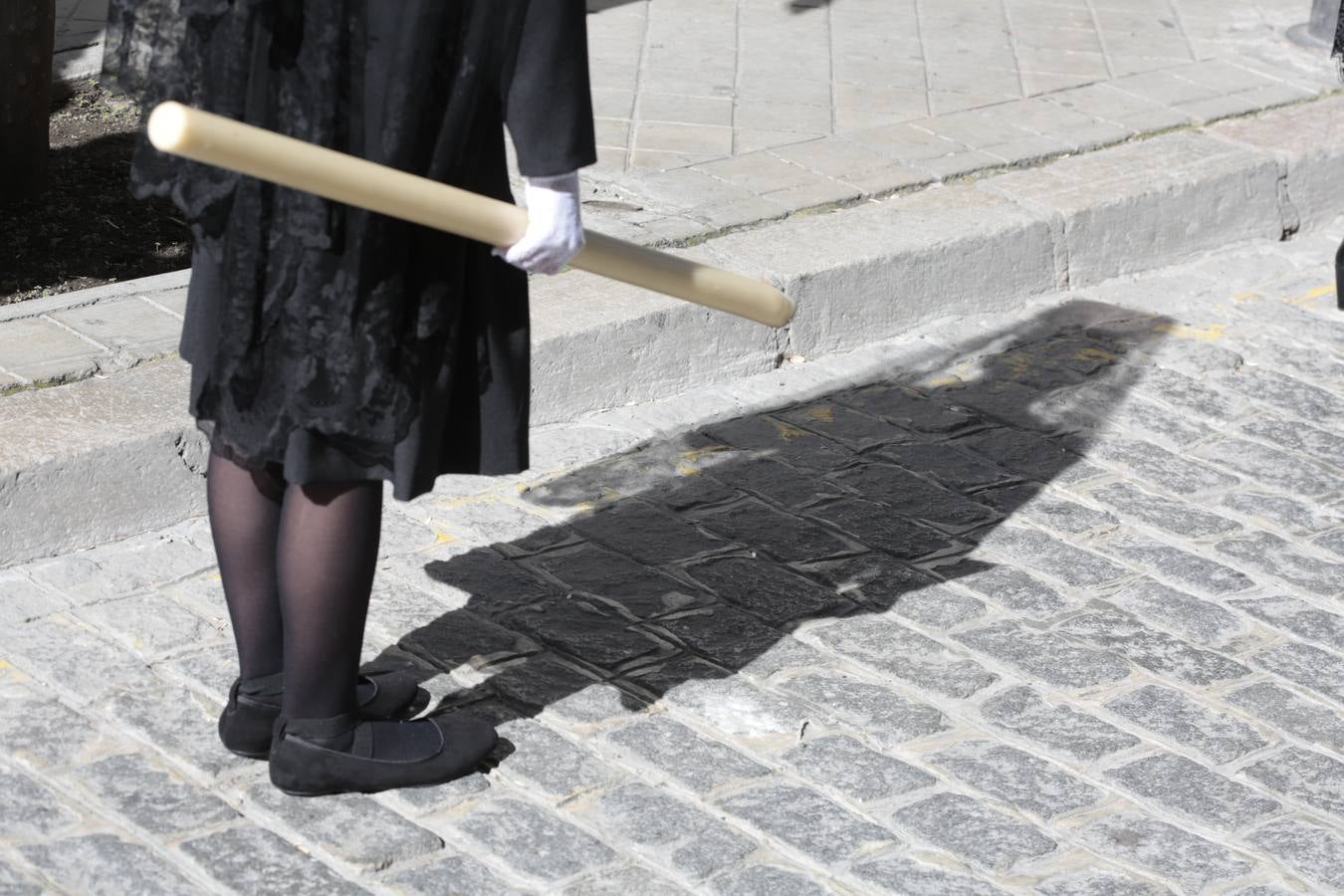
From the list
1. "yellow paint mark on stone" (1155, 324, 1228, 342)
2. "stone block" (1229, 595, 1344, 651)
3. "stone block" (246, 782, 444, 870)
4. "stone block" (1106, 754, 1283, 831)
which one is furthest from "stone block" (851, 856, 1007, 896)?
"yellow paint mark on stone" (1155, 324, 1228, 342)

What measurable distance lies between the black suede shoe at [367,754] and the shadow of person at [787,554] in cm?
17

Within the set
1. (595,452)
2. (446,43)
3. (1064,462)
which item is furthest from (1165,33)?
(446,43)

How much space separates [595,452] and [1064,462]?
39.8 inches

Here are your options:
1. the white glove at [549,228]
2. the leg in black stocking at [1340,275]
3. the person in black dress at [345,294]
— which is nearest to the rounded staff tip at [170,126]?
the person in black dress at [345,294]

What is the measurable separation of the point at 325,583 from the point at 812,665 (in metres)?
0.96

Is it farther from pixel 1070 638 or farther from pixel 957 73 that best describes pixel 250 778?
pixel 957 73

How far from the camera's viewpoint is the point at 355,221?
2.45 meters

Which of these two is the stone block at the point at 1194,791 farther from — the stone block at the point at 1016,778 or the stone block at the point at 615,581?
the stone block at the point at 615,581

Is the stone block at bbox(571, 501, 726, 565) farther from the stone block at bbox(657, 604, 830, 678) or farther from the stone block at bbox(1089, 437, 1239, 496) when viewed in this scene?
the stone block at bbox(1089, 437, 1239, 496)

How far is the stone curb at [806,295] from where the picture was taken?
133 inches

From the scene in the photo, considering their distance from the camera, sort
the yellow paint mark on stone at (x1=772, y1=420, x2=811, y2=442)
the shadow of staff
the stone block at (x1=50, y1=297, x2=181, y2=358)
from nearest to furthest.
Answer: the stone block at (x1=50, y1=297, x2=181, y2=358) → the yellow paint mark on stone at (x1=772, y1=420, x2=811, y2=442) → the shadow of staff

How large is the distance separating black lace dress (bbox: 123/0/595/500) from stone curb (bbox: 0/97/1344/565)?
32.9 inches

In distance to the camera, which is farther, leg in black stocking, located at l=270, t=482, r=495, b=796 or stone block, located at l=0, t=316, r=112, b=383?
stone block, located at l=0, t=316, r=112, b=383

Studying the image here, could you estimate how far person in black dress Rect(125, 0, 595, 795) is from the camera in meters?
2.41
